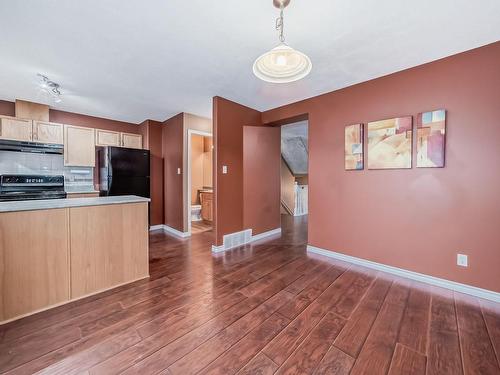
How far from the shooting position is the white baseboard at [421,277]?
6.57 feet

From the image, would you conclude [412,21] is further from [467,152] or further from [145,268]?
[145,268]

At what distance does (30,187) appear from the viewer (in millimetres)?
3373

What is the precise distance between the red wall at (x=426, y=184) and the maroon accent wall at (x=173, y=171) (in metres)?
2.62

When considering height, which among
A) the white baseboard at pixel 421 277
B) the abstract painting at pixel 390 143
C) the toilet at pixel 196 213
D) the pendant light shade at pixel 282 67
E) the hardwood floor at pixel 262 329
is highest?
the pendant light shade at pixel 282 67

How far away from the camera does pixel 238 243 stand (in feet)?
11.7

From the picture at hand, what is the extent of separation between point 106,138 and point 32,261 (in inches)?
125

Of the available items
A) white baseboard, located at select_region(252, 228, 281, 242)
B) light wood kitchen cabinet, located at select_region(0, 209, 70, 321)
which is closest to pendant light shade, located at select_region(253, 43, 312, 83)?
light wood kitchen cabinet, located at select_region(0, 209, 70, 321)

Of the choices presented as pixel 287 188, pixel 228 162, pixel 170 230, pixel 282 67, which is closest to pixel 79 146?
pixel 170 230

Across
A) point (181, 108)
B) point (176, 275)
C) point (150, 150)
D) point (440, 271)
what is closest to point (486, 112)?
point (440, 271)

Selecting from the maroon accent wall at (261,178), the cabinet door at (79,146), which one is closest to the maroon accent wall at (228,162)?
the maroon accent wall at (261,178)

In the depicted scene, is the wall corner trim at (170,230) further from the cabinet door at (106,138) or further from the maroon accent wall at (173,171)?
the cabinet door at (106,138)

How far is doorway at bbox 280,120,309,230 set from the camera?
5.66 metres

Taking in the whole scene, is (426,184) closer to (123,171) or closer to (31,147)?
(123,171)

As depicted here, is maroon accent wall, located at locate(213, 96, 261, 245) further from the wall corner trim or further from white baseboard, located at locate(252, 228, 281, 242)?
the wall corner trim
